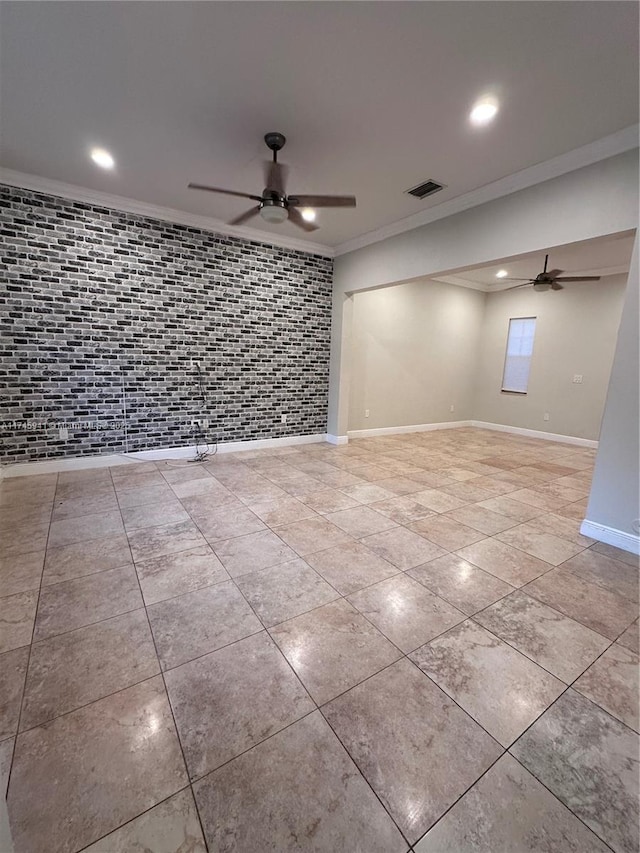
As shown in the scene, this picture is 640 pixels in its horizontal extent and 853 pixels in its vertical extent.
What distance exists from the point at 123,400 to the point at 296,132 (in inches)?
129

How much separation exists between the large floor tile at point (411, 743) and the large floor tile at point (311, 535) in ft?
3.56

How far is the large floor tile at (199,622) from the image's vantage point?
1662mm

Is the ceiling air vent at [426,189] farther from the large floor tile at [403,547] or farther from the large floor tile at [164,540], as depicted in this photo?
the large floor tile at [164,540]

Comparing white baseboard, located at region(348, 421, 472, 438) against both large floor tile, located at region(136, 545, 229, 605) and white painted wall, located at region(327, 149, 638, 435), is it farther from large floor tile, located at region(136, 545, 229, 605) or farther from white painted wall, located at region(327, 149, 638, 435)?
large floor tile, located at region(136, 545, 229, 605)

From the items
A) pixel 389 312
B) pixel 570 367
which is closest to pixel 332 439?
pixel 389 312

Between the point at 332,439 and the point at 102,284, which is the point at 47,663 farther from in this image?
the point at 332,439

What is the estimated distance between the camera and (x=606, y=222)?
2646 mm

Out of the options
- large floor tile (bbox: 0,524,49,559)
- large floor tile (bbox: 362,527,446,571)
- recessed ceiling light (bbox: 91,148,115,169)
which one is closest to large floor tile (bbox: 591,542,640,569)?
large floor tile (bbox: 362,527,446,571)

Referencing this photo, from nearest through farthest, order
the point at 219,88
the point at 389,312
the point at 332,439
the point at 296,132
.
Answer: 1. the point at 219,88
2. the point at 296,132
3. the point at 332,439
4. the point at 389,312

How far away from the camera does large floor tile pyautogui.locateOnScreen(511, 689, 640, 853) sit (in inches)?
42.3

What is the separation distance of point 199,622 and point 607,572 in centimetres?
263

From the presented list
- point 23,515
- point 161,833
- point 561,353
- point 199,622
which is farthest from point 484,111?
point 561,353

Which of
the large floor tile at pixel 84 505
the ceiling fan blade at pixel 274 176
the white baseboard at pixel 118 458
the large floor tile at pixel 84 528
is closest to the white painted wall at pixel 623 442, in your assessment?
the ceiling fan blade at pixel 274 176

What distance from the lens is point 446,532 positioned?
2852mm
